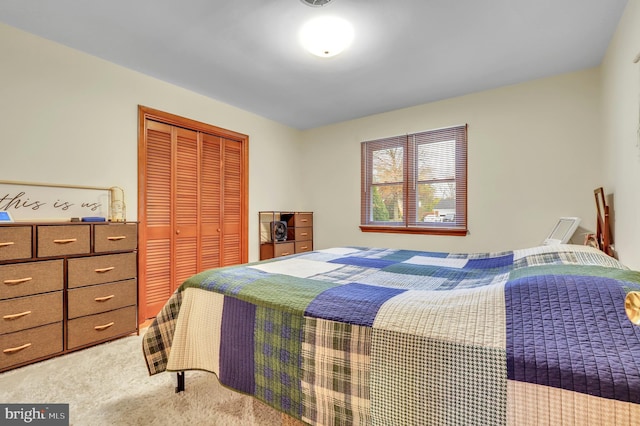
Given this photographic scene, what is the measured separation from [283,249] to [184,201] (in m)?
1.45

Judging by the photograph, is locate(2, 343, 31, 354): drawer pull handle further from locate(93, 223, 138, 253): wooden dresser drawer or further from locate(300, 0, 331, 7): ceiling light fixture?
locate(300, 0, 331, 7): ceiling light fixture

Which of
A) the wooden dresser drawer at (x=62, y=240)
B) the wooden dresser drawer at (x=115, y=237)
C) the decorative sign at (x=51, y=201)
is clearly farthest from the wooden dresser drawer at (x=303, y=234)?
the wooden dresser drawer at (x=62, y=240)

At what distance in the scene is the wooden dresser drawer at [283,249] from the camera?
400 centimetres

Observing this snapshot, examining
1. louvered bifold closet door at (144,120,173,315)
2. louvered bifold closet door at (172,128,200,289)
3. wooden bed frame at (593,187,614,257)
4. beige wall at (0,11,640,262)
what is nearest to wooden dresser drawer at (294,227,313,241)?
beige wall at (0,11,640,262)

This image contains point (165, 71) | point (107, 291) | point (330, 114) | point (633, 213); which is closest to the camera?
point (633, 213)

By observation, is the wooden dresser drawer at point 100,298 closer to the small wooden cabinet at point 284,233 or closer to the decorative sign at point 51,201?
the decorative sign at point 51,201

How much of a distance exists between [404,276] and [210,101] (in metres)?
3.10

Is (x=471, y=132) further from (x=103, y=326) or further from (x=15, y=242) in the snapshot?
(x=15, y=242)

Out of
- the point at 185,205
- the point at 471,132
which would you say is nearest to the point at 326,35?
the point at 471,132

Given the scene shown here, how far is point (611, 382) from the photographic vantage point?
0.64 meters

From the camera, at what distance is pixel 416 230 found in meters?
3.69

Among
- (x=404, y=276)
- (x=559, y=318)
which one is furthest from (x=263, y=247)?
(x=559, y=318)

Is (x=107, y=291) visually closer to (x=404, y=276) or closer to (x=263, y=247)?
(x=263, y=247)

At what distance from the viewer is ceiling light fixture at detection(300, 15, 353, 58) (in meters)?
2.07
